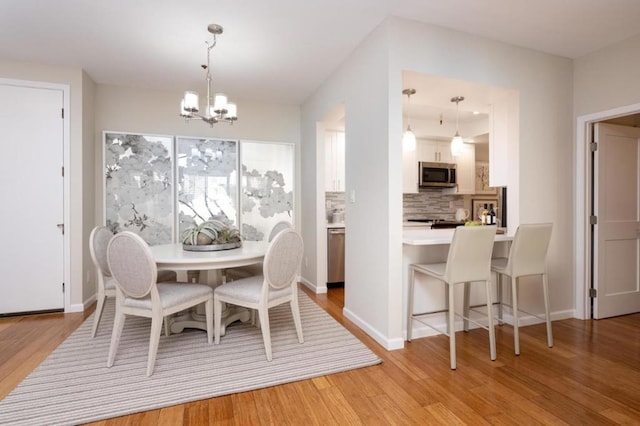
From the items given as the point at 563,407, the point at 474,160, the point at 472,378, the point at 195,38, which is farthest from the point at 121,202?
the point at 474,160

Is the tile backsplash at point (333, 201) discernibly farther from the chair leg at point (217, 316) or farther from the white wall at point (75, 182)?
the white wall at point (75, 182)

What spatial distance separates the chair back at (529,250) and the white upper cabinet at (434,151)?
2.93 meters

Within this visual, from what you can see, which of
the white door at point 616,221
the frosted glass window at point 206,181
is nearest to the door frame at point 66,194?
the frosted glass window at point 206,181

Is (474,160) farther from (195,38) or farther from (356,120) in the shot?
(195,38)

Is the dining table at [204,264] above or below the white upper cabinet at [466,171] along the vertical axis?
below

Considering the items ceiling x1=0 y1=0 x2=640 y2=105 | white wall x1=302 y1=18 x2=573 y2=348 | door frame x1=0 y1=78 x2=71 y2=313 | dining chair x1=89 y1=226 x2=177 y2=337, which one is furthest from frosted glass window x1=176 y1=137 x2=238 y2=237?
white wall x1=302 y1=18 x2=573 y2=348

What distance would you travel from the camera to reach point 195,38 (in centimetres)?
280

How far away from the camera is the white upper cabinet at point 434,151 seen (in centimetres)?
527

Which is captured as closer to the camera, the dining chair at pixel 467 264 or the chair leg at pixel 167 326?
the dining chair at pixel 467 264

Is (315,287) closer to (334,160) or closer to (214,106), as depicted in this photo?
(334,160)

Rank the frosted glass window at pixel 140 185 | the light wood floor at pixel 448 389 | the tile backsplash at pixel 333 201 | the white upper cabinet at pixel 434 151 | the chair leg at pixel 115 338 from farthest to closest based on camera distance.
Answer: the white upper cabinet at pixel 434 151, the tile backsplash at pixel 333 201, the frosted glass window at pixel 140 185, the chair leg at pixel 115 338, the light wood floor at pixel 448 389

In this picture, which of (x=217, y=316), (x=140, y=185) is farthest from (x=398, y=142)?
(x=140, y=185)

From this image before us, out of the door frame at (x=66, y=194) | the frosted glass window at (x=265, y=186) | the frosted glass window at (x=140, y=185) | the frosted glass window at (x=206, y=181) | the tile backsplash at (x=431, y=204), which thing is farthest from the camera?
the tile backsplash at (x=431, y=204)

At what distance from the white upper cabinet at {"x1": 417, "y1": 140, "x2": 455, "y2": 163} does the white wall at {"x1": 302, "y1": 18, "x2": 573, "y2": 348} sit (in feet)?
7.33
